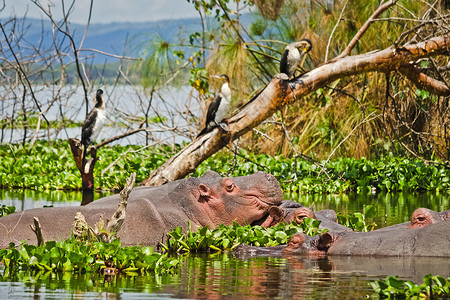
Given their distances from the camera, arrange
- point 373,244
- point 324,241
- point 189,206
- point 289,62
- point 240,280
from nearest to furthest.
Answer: point 240,280, point 373,244, point 324,241, point 189,206, point 289,62

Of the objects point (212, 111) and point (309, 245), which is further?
point (212, 111)

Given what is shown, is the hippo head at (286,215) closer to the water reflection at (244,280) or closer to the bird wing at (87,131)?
the water reflection at (244,280)

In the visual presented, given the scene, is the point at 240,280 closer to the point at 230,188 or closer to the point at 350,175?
the point at 230,188

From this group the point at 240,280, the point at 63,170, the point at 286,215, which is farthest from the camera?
the point at 63,170

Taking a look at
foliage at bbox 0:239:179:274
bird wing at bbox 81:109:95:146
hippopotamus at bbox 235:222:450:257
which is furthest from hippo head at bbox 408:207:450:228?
bird wing at bbox 81:109:95:146

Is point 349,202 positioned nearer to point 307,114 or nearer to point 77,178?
point 77,178

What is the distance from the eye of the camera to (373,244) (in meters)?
6.01

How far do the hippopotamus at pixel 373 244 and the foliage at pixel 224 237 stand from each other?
0.19 meters

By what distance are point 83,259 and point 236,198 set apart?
222 cm

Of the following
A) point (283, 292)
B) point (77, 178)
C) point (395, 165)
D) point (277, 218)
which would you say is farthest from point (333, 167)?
point (283, 292)

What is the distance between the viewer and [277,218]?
24.1ft

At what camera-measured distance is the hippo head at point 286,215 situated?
7.23 metres

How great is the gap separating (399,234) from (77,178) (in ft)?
30.2

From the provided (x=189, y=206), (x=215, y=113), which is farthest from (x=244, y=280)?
(x=215, y=113)
